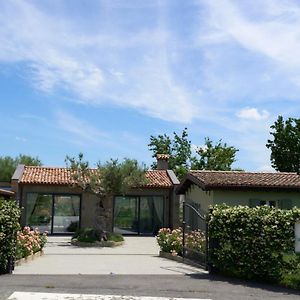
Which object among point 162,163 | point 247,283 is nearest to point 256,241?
point 247,283

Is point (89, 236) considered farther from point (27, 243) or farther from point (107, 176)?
point (27, 243)

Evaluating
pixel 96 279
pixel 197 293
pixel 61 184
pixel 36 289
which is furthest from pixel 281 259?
pixel 61 184

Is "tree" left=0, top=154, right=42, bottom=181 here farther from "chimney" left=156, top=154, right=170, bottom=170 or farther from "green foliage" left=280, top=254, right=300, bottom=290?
"green foliage" left=280, top=254, right=300, bottom=290

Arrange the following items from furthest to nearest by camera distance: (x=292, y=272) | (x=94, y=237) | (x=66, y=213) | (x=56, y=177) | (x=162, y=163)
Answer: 1. (x=162, y=163)
2. (x=56, y=177)
3. (x=66, y=213)
4. (x=94, y=237)
5. (x=292, y=272)

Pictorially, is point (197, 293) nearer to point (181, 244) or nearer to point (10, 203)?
point (10, 203)

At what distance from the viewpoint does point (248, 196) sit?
22.8 metres

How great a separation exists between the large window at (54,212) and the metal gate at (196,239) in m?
13.1

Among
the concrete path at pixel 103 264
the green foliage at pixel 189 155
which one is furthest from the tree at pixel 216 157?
the concrete path at pixel 103 264

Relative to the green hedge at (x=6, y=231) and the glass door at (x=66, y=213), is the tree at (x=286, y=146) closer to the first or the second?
the glass door at (x=66, y=213)

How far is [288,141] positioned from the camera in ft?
110

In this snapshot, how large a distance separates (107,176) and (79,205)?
22.6 feet

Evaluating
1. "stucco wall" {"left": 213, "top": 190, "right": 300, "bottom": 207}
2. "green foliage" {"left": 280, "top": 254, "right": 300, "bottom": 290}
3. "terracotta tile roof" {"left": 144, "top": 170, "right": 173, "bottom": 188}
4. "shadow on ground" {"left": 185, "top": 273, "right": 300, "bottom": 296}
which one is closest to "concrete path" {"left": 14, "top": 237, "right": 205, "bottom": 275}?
"shadow on ground" {"left": 185, "top": 273, "right": 300, "bottom": 296}

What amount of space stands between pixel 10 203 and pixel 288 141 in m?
25.0

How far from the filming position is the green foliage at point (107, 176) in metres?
23.4
